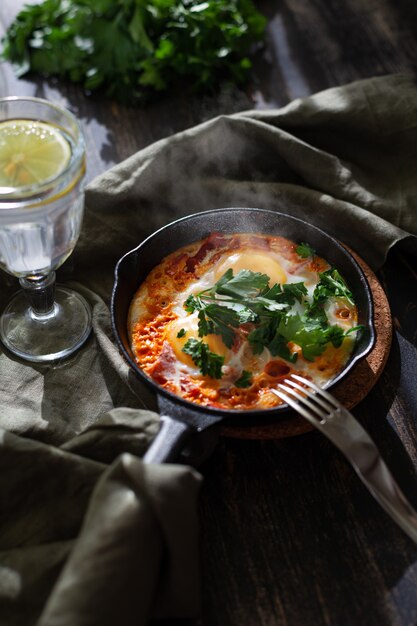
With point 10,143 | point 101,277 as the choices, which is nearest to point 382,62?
point 101,277

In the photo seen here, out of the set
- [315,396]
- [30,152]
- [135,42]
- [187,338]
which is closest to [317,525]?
[315,396]

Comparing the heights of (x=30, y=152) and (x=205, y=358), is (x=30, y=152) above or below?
above

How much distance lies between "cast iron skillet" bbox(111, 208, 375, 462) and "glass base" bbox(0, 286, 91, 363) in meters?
0.24

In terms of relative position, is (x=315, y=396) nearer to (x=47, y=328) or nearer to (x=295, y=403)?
(x=295, y=403)

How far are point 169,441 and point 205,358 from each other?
18.3 inches

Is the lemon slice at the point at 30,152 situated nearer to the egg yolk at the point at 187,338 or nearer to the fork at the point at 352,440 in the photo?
the egg yolk at the point at 187,338

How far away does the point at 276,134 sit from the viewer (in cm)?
372

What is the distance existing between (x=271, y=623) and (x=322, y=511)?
448 millimetres

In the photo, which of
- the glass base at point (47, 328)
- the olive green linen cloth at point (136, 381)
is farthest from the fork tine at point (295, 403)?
the glass base at point (47, 328)

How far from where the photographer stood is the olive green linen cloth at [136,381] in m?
2.33

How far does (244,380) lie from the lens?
2920 millimetres

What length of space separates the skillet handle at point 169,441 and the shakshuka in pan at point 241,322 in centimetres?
28

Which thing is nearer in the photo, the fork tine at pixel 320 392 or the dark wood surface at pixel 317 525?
the dark wood surface at pixel 317 525

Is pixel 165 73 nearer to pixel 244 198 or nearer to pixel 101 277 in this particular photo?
pixel 244 198
